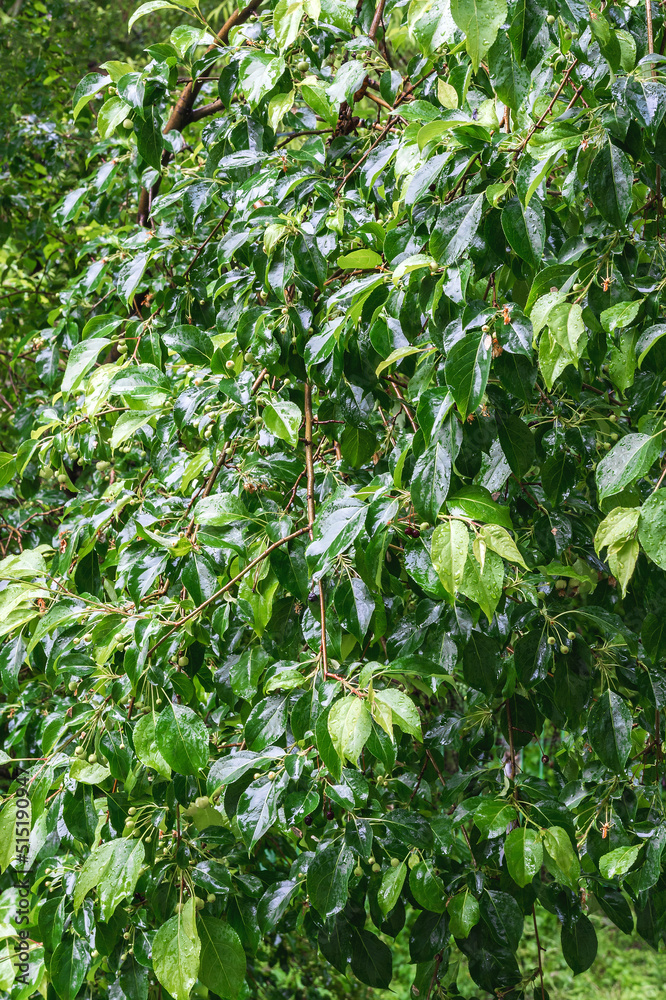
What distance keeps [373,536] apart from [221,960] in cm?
66

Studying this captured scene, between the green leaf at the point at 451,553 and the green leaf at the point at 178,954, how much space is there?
2.01 feet

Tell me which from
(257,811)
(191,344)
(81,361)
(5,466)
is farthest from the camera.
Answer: (5,466)

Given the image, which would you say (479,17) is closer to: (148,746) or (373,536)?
(373,536)

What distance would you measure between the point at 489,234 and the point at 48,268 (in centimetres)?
227

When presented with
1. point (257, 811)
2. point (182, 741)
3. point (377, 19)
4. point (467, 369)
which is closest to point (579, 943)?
point (257, 811)

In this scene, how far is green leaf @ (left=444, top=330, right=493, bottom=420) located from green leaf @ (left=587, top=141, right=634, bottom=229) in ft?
0.76

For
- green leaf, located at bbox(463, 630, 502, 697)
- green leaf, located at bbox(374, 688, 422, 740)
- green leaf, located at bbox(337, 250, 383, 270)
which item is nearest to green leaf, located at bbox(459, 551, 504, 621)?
green leaf, located at bbox(374, 688, 422, 740)

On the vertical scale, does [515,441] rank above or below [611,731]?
above

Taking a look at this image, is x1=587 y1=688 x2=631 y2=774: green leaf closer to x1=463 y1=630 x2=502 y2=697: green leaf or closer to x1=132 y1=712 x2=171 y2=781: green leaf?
x1=463 y1=630 x2=502 y2=697: green leaf

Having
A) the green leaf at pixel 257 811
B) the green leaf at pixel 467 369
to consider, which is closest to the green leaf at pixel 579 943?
the green leaf at pixel 257 811

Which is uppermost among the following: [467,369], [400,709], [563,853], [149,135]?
[149,135]

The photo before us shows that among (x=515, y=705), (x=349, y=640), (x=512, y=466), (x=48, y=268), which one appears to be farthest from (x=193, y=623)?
(x=48, y=268)

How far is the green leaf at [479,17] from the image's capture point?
0.84m

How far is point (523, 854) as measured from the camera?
1066 mm
